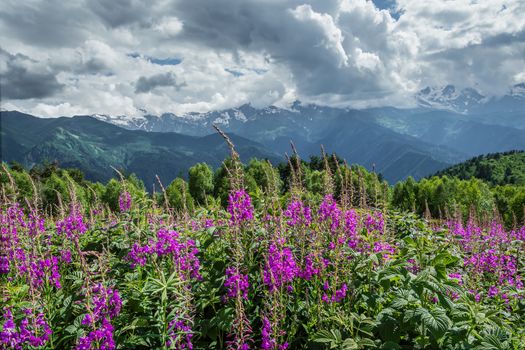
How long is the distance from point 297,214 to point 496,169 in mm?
201486

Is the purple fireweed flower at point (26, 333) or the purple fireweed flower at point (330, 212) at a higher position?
the purple fireweed flower at point (330, 212)

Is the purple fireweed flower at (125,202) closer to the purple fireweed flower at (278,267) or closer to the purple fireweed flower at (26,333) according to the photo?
the purple fireweed flower at (26,333)

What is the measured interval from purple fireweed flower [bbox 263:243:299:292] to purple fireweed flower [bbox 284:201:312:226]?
95 centimetres

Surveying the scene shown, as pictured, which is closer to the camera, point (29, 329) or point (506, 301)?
point (29, 329)

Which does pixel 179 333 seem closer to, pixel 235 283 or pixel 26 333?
pixel 235 283

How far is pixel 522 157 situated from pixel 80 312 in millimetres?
230169

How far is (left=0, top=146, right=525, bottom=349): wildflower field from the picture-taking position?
13.4 feet

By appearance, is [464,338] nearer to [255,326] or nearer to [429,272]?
[429,272]

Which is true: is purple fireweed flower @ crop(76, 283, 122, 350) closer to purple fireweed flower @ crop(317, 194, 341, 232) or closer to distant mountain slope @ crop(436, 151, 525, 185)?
purple fireweed flower @ crop(317, 194, 341, 232)

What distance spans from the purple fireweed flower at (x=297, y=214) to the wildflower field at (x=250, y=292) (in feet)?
0.13

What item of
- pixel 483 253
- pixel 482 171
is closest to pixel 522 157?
pixel 482 171

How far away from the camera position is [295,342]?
504 centimetres

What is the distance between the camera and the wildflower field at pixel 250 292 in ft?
13.4

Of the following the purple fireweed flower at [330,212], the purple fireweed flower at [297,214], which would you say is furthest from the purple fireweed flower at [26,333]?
the purple fireweed flower at [330,212]
